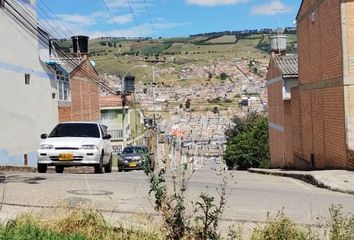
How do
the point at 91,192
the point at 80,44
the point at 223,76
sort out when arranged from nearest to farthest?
the point at 91,192 → the point at 80,44 → the point at 223,76

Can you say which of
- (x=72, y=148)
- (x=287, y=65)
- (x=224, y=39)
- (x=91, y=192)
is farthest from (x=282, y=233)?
(x=224, y=39)

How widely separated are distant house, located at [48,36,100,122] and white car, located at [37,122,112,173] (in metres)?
13.9

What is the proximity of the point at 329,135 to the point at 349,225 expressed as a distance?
14609 mm

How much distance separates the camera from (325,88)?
818 inches

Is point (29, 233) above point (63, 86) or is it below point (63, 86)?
below

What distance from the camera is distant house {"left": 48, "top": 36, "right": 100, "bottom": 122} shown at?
36594 mm

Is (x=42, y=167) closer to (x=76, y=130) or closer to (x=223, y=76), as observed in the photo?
(x=76, y=130)

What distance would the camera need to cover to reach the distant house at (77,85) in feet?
120

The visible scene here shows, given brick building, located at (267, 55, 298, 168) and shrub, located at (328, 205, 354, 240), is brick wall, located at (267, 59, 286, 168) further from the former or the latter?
shrub, located at (328, 205, 354, 240)

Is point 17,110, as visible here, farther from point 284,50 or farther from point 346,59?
point 284,50

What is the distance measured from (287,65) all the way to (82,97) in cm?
1808

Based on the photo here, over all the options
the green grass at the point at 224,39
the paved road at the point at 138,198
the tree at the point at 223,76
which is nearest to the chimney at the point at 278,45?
the paved road at the point at 138,198

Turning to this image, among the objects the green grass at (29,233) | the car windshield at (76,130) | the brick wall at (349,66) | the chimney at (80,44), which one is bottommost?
the green grass at (29,233)

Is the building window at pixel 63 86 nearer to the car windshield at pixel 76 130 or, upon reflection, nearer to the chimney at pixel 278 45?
the chimney at pixel 278 45
